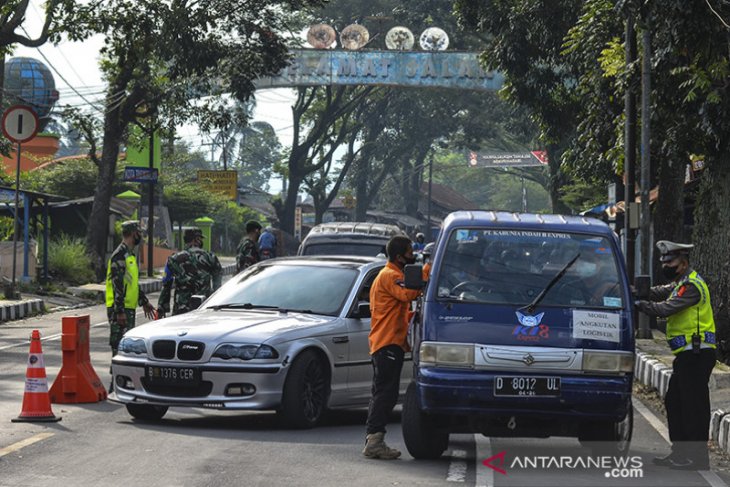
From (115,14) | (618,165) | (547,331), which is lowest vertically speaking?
(547,331)

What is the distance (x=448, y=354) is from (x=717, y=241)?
1029 cm

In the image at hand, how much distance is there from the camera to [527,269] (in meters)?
10.5

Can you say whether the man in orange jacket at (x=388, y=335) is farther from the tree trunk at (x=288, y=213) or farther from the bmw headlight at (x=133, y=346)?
the tree trunk at (x=288, y=213)

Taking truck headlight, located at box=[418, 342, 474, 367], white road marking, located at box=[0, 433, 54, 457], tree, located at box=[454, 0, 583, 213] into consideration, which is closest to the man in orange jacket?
truck headlight, located at box=[418, 342, 474, 367]

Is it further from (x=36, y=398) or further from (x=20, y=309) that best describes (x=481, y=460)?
(x=20, y=309)

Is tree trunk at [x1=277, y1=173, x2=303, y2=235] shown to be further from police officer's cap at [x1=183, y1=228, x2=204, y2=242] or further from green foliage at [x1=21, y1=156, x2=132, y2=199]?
police officer's cap at [x1=183, y1=228, x2=204, y2=242]

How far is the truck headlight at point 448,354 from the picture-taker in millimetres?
10047

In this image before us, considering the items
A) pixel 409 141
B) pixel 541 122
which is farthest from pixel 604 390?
pixel 409 141

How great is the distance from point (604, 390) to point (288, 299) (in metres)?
3.95

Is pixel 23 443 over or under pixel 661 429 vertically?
over

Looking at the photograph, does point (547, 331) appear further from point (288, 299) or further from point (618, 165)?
point (618, 165)

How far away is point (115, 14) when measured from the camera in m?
35.3

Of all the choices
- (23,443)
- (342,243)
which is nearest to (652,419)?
(23,443)

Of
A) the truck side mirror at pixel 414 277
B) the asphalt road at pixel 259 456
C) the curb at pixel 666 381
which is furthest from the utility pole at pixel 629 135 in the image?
the truck side mirror at pixel 414 277
